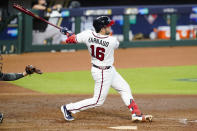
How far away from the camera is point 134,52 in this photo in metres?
17.8

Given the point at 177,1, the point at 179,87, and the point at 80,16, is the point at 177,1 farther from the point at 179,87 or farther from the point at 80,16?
the point at 179,87

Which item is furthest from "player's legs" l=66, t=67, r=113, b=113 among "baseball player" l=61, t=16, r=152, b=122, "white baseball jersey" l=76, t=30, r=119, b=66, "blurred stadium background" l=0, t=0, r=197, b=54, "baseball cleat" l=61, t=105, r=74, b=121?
"blurred stadium background" l=0, t=0, r=197, b=54

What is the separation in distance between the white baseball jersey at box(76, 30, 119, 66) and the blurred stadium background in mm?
9726

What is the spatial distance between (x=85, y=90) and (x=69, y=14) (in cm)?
695

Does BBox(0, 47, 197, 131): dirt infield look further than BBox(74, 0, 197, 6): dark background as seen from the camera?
No

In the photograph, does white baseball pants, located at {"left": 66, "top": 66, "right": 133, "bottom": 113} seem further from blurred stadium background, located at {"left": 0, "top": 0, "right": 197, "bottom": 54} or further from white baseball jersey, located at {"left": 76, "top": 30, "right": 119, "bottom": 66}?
blurred stadium background, located at {"left": 0, "top": 0, "right": 197, "bottom": 54}

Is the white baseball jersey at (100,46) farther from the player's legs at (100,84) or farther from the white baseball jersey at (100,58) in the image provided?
the player's legs at (100,84)

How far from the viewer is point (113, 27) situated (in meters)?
18.6

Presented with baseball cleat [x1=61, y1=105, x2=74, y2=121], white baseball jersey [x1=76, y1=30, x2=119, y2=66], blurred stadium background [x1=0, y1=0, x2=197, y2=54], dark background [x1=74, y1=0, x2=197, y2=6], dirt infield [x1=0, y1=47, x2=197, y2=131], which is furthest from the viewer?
dark background [x1=74, y1=0, x2=197, y2=6]

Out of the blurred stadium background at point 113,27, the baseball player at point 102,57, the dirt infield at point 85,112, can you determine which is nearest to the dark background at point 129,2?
the blurred stadium background at point 113,27

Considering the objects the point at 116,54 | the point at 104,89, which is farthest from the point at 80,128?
the point at 116,54

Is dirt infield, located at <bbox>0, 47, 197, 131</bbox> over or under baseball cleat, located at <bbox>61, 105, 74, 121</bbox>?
under

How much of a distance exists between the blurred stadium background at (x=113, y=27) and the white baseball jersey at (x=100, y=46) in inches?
383

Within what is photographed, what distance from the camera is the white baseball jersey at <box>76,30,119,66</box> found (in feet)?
24.8
